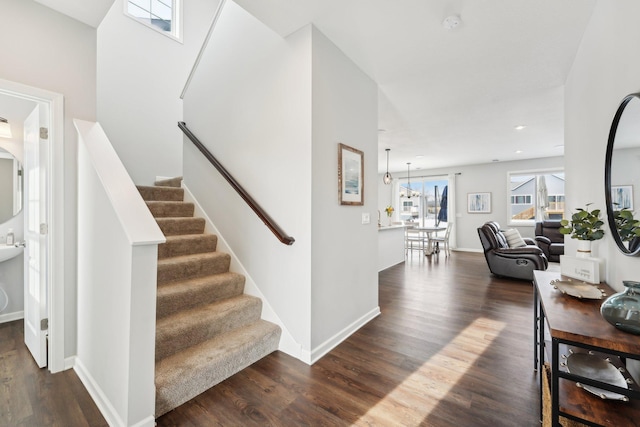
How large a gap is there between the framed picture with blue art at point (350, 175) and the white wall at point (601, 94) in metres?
1.76

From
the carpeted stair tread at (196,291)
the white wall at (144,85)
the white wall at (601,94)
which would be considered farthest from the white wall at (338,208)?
the white wall at (144,85)

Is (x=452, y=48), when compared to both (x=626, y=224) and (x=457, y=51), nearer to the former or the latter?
(x=457, y=51)

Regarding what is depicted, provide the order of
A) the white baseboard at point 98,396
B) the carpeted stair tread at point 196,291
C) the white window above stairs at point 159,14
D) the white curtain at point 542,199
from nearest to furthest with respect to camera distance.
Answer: the white baseboard at point 98,396
the carpeted stair tread at point 196,291
the white window above stairs at point 159,14
the white curtain at point 542,199

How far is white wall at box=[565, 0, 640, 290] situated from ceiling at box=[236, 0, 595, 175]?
279 millimetres

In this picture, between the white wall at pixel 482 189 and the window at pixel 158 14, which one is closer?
the window at pixel 158 14

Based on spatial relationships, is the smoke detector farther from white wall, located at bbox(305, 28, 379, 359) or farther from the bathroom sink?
the bathroom sink

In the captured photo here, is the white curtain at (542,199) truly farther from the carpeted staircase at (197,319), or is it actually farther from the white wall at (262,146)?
the carpeted staircase at (197,319)

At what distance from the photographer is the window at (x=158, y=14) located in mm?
4270

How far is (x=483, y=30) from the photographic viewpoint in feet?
7.27

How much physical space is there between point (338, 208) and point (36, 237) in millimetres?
2461

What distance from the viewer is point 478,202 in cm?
833

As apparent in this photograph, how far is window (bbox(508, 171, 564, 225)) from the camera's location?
7240 millimetres

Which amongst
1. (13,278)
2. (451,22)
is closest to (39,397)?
(13,278)

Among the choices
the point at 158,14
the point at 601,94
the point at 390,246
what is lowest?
the point at 390,246
